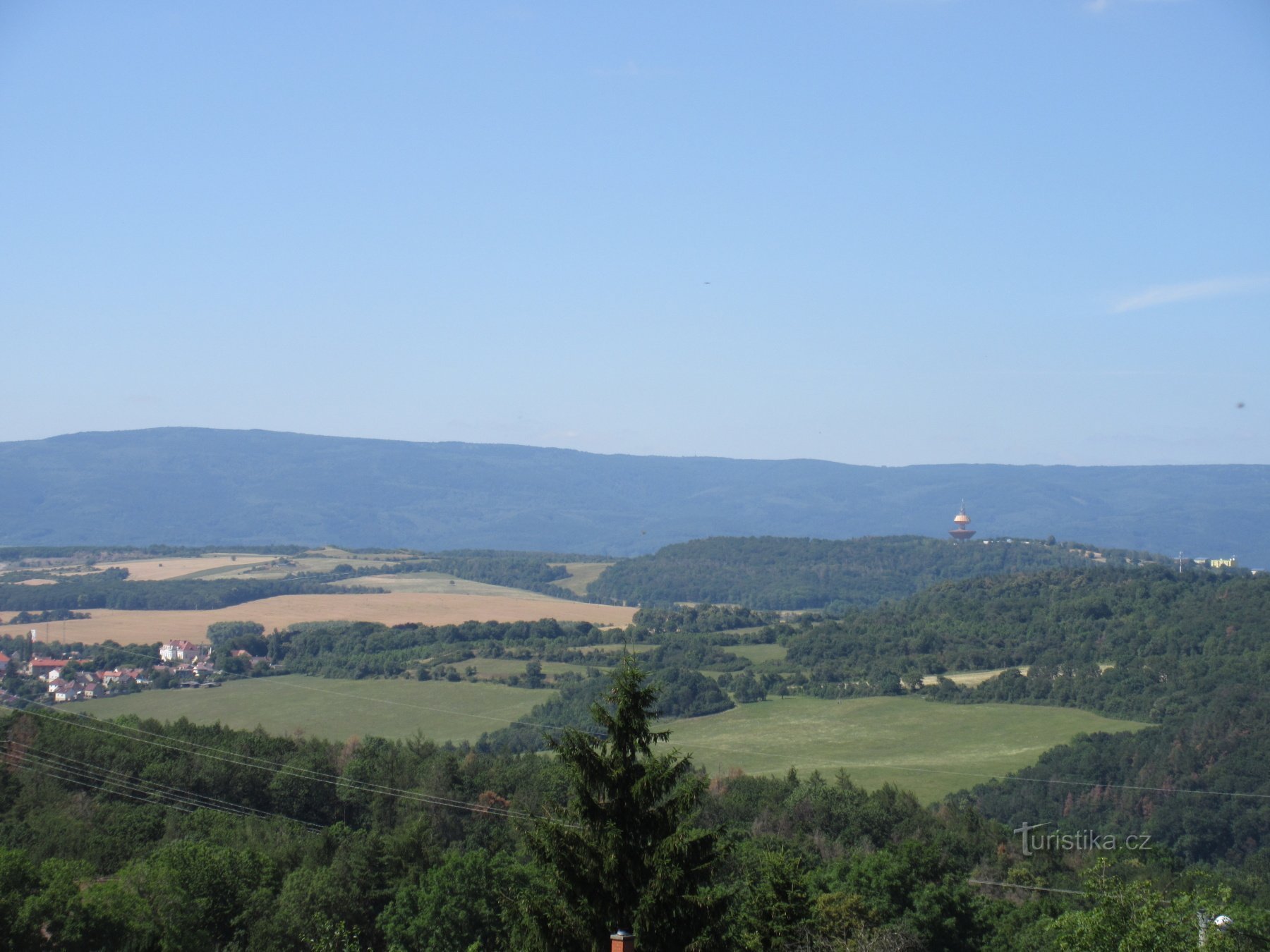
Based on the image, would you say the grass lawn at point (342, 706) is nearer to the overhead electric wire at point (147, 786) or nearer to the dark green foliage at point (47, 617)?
the overhead electric wire at point (147, 786)

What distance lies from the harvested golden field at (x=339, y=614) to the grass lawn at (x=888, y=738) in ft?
144

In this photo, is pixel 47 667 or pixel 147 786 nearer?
pixel 147 786

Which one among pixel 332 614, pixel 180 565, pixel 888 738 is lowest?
pixel 888 738

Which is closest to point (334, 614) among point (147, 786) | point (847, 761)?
point (847, 761)

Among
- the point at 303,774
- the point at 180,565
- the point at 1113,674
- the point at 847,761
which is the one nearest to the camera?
the point at 303,774

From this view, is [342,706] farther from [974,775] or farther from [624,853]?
[624,853]

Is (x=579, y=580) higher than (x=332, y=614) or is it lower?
lower

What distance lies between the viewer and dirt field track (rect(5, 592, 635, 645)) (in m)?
110

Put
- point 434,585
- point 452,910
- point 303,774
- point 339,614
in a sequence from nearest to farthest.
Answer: point 452,910 → point 303,774 → point 339,614 → point 434,585

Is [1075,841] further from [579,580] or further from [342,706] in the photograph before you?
[579,580]

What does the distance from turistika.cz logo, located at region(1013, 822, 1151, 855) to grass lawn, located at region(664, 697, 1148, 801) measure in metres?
8.48

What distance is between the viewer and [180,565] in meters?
168

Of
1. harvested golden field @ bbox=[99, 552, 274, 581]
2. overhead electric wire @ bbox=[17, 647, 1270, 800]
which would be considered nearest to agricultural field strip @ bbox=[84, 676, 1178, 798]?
overhead electric wire @ bbox=[17, 647, 1270, 800]

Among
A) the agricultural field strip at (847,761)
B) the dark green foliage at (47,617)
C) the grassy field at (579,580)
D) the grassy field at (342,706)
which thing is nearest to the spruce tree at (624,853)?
the agricultural field strip at (847,761)
